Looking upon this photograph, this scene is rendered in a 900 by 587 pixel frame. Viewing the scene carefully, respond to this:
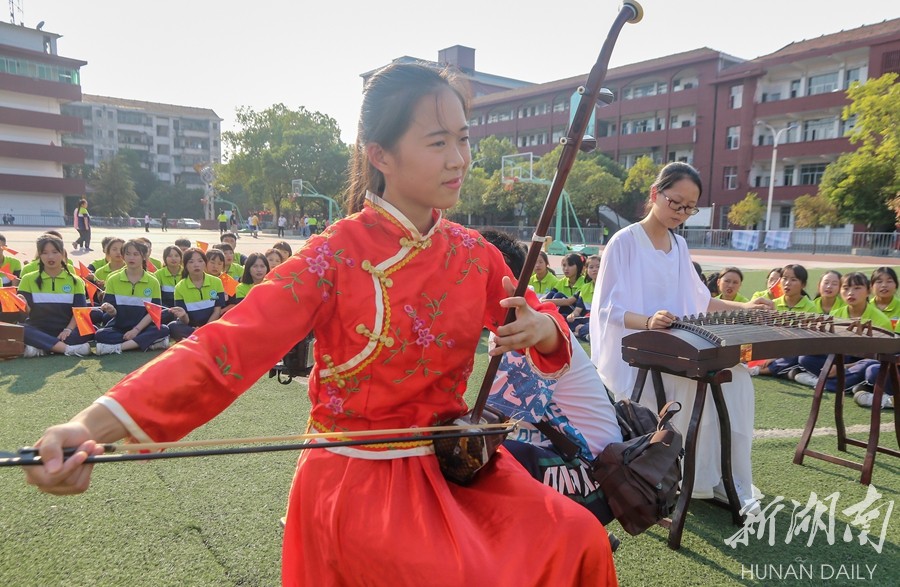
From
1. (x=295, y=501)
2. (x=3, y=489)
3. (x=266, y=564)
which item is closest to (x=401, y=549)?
(x=295, y=501)

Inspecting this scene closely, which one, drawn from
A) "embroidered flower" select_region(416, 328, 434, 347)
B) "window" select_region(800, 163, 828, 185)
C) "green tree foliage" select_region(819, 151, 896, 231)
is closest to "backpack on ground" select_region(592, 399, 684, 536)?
"embroidered flower" select_region(416, 328, 434, 347)

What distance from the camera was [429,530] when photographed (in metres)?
1.39

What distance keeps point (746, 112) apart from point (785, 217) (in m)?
6.61

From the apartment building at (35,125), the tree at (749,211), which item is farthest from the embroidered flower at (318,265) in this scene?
the apartment building at (35,125)

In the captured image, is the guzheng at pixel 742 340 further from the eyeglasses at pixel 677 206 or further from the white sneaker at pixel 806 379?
the white sneaker at pixel 806 379

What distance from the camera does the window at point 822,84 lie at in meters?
34.0

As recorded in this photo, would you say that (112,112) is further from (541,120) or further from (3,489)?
(3,489)

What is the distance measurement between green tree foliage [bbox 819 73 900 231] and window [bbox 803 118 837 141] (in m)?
1.70

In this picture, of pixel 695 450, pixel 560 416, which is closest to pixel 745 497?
pixel 695 450

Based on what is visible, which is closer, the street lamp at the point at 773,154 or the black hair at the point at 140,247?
the black hair at the point at 140,247

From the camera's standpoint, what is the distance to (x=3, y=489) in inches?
141

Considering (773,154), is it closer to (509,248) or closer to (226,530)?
(509,248)

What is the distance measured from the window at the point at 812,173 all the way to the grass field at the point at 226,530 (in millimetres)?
35899

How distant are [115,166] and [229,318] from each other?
208ft
